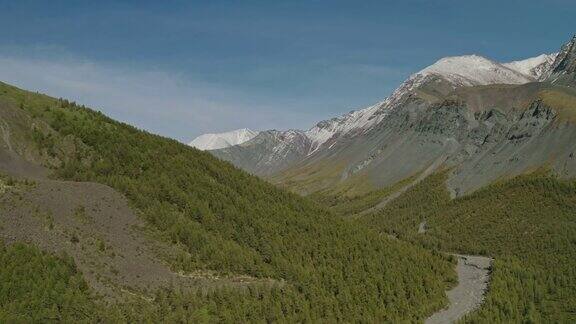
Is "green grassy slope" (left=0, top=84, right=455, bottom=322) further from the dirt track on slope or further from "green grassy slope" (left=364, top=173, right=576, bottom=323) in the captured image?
"green grassy slope" (left=364, top=173, right=576, bottom=323)

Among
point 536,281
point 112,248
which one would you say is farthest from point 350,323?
point 536,281

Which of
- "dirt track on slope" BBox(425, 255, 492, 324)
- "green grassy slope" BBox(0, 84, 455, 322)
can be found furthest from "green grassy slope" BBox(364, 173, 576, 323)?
"green grassy slope" BBox(0, 84, 455, 322)

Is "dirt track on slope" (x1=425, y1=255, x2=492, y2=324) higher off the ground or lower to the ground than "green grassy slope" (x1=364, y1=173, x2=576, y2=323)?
lower

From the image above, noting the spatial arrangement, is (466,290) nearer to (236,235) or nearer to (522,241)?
(522,241)

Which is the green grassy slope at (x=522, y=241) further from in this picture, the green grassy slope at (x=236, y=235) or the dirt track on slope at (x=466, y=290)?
the green grassy slope at (x=236, y=235)

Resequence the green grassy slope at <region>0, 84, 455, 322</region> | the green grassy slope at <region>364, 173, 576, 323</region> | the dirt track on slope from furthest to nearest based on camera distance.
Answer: the green grassy slope at <region>364, 173, 576, 323</region> → the dirt track on slope → the green grassy slope at <region>0, 84, 455, 322</region>

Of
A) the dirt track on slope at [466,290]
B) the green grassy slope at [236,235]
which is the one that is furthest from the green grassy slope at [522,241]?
the green grassy slope at [236,235]

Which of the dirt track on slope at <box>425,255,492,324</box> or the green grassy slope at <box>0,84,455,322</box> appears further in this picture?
A: the dirt track on slope at <box>425,255,492,324</box>
